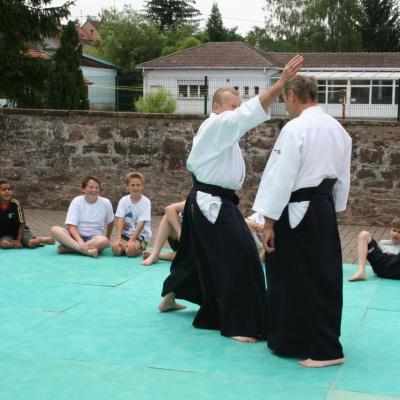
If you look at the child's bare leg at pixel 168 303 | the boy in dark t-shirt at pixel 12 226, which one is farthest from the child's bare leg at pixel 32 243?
the child's bare leg at pixel 168 303

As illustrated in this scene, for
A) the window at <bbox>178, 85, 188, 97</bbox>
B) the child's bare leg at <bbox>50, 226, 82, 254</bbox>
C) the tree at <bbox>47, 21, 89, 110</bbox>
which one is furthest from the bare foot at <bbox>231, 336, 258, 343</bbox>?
the window at <bbox>178, 85, 188, 97</bbox>

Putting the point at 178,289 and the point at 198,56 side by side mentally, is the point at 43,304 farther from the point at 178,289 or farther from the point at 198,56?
the point at 198,56

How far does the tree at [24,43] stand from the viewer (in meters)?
17.0

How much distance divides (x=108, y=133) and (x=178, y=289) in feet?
24.5

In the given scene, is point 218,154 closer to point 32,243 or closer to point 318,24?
point 32,243

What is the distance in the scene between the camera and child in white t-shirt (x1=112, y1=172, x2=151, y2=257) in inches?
360

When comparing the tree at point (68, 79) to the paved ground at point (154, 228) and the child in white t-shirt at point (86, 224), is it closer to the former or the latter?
the paved ground at point (154, 228)

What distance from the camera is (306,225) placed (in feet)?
16.6

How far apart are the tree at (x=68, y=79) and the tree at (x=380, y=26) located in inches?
1743

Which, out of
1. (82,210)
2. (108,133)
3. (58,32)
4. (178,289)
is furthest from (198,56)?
(178,289)

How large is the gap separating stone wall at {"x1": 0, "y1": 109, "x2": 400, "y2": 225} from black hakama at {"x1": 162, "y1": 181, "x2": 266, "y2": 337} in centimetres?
665

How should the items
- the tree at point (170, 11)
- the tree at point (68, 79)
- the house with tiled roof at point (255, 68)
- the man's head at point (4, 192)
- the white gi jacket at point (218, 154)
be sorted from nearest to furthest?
the white gi jacket at point (218, 154), the man's head at point (4, 192), the tree at point (68, 79), the house with tiled roof at point (255, 68), the tree at point (170, 11)

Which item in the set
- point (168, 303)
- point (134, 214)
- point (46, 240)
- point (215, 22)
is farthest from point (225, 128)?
point (215, 22)

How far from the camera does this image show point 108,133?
523 inches
